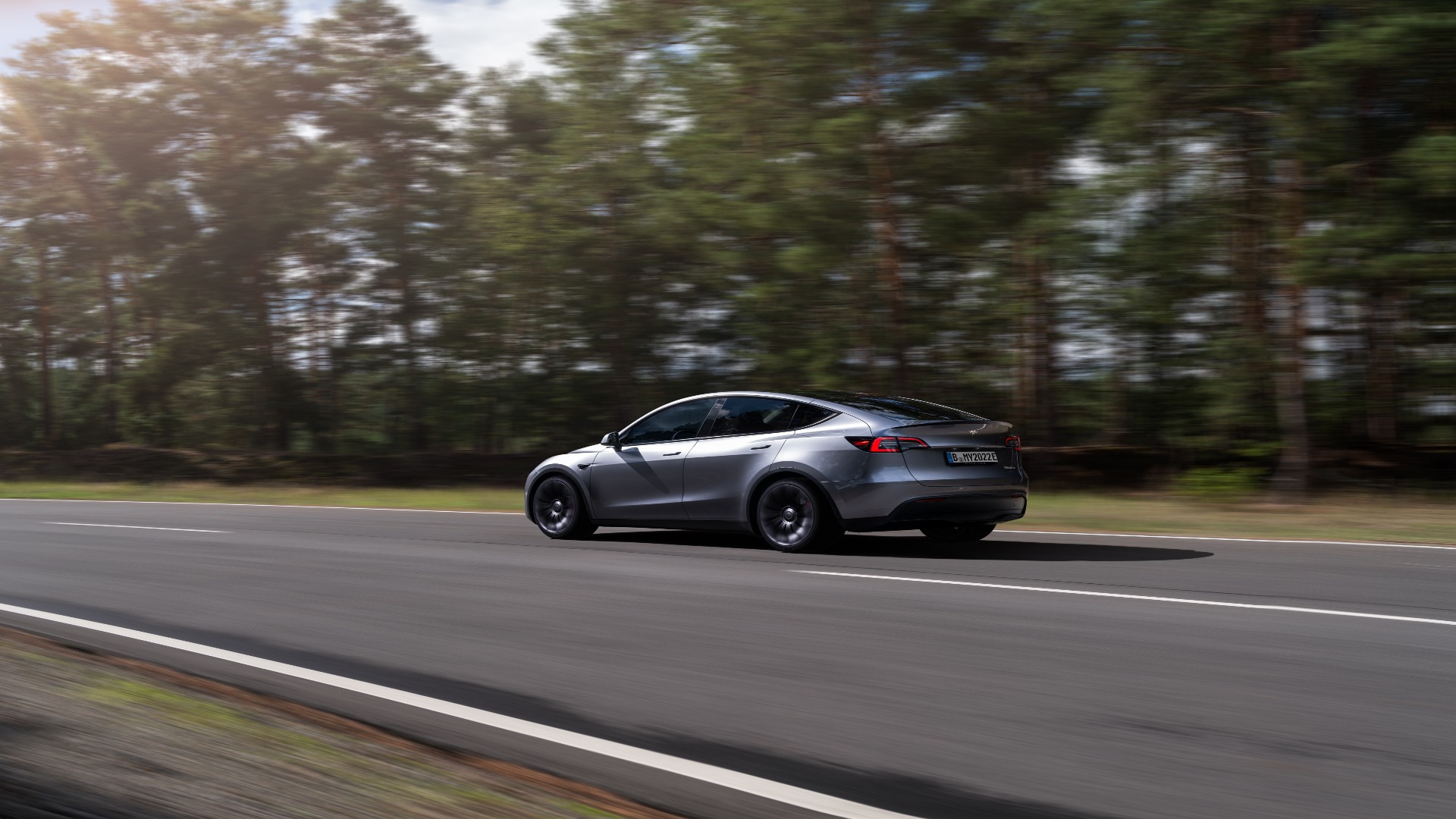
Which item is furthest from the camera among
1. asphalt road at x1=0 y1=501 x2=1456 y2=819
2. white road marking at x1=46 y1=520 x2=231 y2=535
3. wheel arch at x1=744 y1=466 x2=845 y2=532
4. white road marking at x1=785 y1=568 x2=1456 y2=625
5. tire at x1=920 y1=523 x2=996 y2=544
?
white road marking at x1=46 y1=520 x2=231 y2=535

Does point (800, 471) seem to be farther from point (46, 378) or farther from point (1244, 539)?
point (46, 378)

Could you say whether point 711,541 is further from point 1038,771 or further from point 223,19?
point 223,19

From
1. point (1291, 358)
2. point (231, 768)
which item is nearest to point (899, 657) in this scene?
point (231, 768)

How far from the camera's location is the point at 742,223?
74.9 ft

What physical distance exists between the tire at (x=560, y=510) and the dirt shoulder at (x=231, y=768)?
676 centimetres

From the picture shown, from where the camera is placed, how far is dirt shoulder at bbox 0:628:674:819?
3.85 metres

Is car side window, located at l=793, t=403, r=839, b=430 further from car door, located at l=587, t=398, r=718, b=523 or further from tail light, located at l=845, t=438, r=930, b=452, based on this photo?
car door, located at l=587, t=398, r=718, b=523

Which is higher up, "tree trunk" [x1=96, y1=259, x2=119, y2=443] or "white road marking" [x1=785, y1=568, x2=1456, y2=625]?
"tree trunk" [x1=96, y1=259, x2=119, y2=443]

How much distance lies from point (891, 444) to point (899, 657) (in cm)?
407

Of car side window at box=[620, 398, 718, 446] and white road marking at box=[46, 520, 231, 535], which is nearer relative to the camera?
car side window at box=[620, 398, 718, 446]

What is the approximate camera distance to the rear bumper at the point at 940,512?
393 inches

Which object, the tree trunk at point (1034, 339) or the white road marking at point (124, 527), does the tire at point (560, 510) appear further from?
the tree trunk at point (1034, 339)

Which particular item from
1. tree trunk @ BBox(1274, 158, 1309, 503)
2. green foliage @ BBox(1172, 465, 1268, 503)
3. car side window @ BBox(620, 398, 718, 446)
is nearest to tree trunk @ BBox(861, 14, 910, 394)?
green foliage @ BBox(1172, 465, 1268, 503)

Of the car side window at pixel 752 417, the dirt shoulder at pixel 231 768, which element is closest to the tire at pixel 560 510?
the car side window at pixel 752 417
